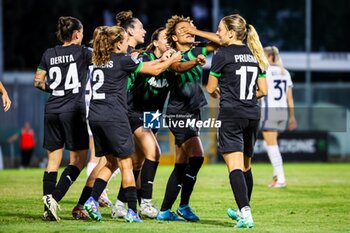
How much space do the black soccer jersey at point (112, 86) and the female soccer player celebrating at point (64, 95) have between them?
78 centimetres

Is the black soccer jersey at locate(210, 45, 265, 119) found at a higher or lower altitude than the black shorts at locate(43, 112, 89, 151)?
higher

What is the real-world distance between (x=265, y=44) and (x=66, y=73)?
26938 mm

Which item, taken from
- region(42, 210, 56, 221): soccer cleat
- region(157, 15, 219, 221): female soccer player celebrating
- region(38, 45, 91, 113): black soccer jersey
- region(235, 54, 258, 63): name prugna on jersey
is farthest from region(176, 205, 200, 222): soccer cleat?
region(235, 54, 258, 63): name prugna on jersey

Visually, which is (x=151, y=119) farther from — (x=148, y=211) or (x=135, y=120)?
(x=148, y=211)

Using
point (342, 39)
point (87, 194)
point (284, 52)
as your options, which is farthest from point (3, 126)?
point (87, 194)

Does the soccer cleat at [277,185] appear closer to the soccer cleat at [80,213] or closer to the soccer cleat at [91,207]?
the soccer cleat at [80,213]

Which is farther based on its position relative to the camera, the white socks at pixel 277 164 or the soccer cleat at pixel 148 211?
the white socks at pixel 277 164

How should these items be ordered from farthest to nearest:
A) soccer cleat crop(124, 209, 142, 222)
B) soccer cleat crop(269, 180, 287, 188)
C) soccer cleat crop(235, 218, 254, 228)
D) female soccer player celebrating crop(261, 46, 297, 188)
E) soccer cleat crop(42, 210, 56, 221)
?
female soccer player celebrating crop(261, 46, 297, 188) → soccer cleat crop(269, 180, 287, 188) → soccer cleat crop(42, 210, 56, 221) → soccer cleat crop(124, 209, 142, 222) → soccer cleat crop(235, 218, 254, 228)

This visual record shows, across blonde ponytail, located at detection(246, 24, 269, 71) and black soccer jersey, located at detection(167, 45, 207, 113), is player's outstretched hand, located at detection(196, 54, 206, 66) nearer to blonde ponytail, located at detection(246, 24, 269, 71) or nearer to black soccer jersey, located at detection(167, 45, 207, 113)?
blonde ponytail, located at detection(246, 24, 269, 71)

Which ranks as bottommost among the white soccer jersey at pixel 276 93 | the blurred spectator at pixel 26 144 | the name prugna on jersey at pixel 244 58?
the blurred spectator at pixel 26 144

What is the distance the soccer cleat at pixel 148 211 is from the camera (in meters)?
12.4

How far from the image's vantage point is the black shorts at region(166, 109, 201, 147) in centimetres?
1212

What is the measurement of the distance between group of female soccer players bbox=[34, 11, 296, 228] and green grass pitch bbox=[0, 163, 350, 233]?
1.23 feet

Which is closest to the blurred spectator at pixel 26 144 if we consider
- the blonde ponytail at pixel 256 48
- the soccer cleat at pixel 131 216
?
the soccer cleat at pixel 131 216
